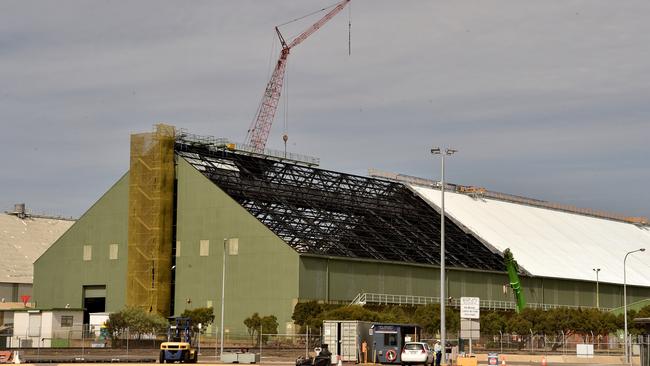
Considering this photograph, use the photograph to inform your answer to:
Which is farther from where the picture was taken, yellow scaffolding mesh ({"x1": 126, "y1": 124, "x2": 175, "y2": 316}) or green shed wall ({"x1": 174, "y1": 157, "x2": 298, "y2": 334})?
yellow scaffolding mesh ({"x1": 126, "y1": 124, "x2": 175, "y2": 316})

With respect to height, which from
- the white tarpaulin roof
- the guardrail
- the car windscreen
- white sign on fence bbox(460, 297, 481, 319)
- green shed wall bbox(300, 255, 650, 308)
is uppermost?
the white tarpaulin roof

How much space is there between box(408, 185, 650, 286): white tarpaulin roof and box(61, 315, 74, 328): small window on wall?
53.5m

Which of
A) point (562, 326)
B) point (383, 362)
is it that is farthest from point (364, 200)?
point (383, 362)

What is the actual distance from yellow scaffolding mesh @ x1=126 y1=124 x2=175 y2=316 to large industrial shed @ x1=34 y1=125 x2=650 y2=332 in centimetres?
13

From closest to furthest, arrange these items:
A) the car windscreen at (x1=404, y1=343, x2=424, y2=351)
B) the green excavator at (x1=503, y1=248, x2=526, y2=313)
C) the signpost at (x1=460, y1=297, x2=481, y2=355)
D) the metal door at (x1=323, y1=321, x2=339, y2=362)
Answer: the signpost at (x1=460, y1=297, x2=481, y2=355)
the car windscreen at (x1=404, y1=343, x2=424, y2=351)
the metal door at (x1=323, y1=321, x2=339, y2=362)
the green excavator at (x1=503, y1=248, x2=526, y2=313)

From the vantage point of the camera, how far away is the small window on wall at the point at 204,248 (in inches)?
4860

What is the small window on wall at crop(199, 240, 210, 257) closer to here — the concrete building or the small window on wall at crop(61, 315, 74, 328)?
the small window on wall at crop(61, 315, 74, 328)

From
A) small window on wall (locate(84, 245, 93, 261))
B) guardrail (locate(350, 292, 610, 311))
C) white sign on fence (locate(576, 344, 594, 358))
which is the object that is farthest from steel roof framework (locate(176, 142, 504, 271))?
white sign on fence (locate(576, 344, 594, 358))

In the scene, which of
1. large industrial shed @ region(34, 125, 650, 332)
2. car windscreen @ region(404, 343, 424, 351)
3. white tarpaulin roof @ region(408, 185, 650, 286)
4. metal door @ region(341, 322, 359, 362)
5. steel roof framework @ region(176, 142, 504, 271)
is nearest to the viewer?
car windscreen @ region(404, 343, 424, 351)

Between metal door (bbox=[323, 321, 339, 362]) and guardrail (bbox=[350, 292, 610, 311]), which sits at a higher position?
guardrail (bbox=[350, 292, 610, 311])

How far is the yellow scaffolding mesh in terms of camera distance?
125188mm

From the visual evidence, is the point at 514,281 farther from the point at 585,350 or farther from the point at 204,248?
the point at 204,248

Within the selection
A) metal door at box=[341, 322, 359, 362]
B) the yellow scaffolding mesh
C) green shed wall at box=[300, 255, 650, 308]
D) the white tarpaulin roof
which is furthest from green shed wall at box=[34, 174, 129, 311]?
metal door at box=[341, 322, 359, 362]

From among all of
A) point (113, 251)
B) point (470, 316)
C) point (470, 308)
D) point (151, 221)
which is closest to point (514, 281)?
point (151, 221)
